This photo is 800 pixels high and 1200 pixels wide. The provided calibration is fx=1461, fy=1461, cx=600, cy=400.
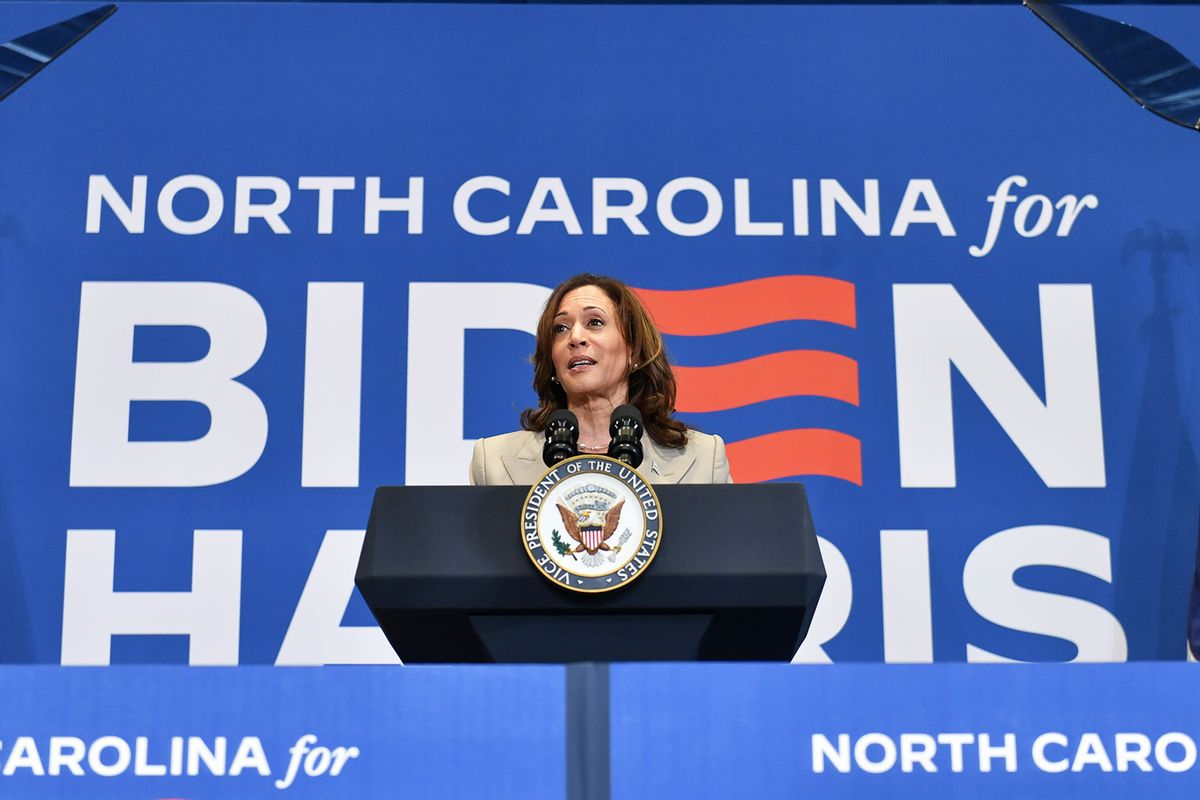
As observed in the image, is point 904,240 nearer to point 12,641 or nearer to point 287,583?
point 287,583

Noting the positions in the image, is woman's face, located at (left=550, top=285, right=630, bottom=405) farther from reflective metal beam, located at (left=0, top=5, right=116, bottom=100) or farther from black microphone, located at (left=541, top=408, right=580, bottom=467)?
reflective metal beam, located at (left=0, top=5, right=116, bottom=100)

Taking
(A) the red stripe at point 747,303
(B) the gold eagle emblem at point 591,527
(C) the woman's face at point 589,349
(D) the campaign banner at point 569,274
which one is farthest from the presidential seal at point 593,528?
(A) the red stripe at point 747,303

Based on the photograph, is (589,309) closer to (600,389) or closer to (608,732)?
(600,389)

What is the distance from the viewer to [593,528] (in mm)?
1478

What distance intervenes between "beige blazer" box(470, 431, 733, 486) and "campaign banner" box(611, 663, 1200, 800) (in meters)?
1.06

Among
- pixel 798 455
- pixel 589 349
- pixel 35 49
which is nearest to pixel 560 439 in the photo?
pixel 589 349

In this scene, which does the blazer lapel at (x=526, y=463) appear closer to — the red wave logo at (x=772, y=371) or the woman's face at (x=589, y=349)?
the woman's face at (x=589, y=349)

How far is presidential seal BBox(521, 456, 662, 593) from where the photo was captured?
146 centimetres

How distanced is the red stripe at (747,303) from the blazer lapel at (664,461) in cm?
105

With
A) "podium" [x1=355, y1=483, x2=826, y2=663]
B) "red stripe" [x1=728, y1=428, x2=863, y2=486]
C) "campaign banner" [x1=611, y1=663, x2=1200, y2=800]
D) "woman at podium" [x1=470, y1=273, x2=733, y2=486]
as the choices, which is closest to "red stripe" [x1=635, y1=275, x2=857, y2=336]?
"red stripe" [x1=728, y1=428, x2=863, y2=486]

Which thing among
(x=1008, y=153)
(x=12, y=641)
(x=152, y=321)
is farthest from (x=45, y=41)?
(x=1008, y=153)

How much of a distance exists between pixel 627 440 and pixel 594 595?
0.91ft

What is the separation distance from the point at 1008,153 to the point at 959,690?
2.49m

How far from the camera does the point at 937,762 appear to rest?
1155mm
